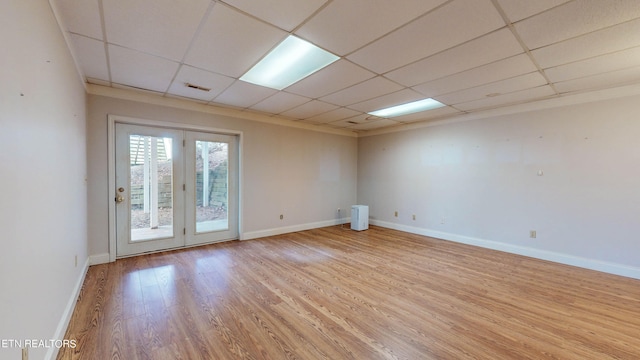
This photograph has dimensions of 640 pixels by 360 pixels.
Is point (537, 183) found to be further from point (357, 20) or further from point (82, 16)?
point (82, 16)

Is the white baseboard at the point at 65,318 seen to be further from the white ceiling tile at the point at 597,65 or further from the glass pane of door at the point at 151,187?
the white ceiling tile at the point at 597,65

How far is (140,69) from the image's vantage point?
2871mm

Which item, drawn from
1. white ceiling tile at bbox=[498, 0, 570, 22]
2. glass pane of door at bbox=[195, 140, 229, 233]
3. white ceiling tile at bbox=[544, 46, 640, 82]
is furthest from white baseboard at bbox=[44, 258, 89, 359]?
white ceiling tile at bbox=[544, 46, 640, 82]

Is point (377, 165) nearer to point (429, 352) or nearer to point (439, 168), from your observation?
point (439, 168)

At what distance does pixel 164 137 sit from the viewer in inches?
159

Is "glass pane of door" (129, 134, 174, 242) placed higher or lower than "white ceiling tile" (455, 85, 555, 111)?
lower

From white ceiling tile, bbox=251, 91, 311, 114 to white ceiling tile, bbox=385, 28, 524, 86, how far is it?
1489mm

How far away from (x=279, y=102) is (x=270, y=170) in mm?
1584

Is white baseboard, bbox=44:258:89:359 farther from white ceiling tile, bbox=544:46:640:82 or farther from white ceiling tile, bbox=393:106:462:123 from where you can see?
white ceiling tile, bbox=393:106:462:123

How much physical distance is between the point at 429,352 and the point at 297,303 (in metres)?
1.24

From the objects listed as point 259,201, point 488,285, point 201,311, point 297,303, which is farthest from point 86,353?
point 488,285

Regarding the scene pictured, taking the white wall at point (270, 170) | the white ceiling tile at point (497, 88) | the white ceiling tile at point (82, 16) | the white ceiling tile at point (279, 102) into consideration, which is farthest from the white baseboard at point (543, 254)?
the white ceiling tile at point (82, 16)

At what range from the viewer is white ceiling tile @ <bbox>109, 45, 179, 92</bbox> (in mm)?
2541

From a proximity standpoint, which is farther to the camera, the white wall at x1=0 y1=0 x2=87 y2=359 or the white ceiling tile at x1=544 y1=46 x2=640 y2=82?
the white ceiling tile at x1=544 y1=46 x2=640 y2=82
